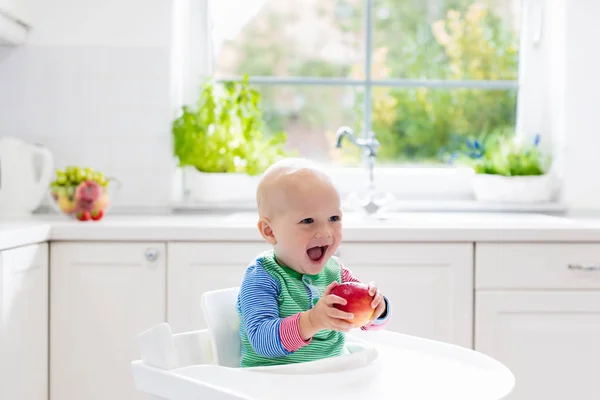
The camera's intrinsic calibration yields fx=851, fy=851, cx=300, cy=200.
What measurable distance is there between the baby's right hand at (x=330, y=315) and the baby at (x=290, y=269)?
56 mm

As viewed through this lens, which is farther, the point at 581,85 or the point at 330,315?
the point at 581,85

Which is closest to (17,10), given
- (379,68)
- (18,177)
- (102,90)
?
(102,90)

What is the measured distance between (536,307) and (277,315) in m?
1.28

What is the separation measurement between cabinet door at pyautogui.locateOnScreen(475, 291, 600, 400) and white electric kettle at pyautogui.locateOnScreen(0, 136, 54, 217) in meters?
1.48

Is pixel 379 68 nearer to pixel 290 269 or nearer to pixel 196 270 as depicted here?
pixel 196 270

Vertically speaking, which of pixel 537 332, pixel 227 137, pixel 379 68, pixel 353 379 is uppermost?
pixel 379 68

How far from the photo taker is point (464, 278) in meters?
2.46

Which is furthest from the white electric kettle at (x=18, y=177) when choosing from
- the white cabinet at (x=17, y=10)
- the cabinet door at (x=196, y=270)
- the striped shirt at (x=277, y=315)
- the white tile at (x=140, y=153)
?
the striped shirt at (x=277, y=315)

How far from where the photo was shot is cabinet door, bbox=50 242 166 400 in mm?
2451

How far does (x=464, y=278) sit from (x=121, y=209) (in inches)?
49.7

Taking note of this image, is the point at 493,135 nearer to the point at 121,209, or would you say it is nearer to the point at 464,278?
the point at 464,278

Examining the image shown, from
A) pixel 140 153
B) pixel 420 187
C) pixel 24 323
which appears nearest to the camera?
pixel 24 323

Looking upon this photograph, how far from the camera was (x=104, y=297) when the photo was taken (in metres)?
2.46

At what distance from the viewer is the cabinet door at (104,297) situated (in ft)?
8.04
